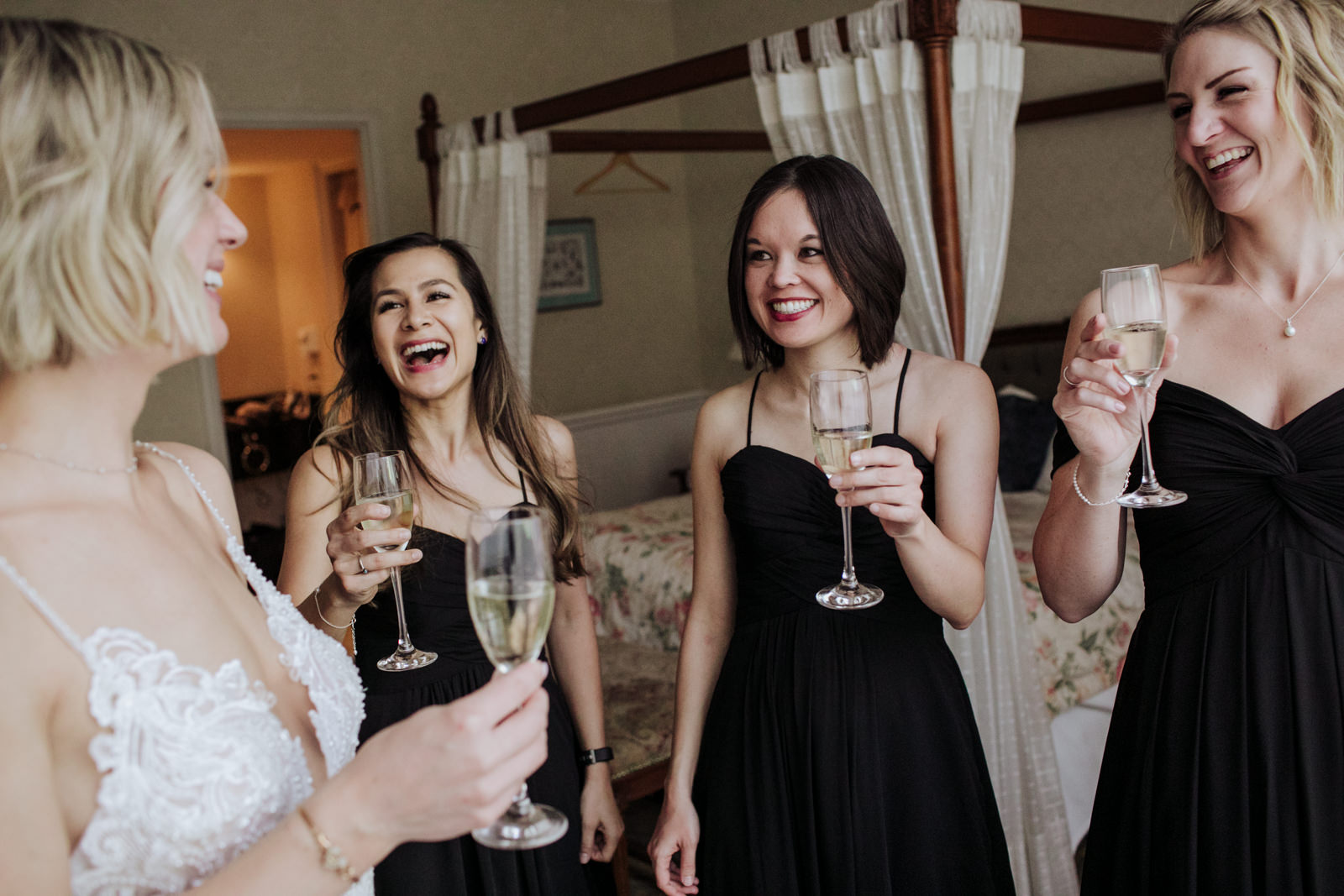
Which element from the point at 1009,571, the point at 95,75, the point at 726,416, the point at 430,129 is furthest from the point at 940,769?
the point at 430,129

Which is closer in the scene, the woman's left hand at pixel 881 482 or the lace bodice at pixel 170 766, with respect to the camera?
the lace bodice at pixel 170 766

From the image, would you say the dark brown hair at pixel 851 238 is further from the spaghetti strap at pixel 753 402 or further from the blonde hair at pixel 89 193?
the blonde hair at pixel 89 193

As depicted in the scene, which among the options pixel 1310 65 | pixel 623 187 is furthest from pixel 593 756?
pixel 623 187

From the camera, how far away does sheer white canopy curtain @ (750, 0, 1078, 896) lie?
2734 mm

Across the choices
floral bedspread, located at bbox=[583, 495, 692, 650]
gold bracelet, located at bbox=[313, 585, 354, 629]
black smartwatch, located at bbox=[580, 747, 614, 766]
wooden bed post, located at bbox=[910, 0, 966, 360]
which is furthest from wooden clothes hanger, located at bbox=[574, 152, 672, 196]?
gold bracelet, located at bbox=[313, 585, 354, 629]

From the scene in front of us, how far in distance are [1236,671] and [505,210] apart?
3.80m

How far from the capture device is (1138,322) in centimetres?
142

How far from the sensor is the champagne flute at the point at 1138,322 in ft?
4.65

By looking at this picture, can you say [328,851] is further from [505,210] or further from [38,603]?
[505,210]

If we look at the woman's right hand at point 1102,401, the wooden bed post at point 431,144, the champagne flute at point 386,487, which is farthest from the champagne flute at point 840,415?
the wooden bed post at point 431,144

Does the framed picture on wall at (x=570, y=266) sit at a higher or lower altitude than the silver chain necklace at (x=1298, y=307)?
higher

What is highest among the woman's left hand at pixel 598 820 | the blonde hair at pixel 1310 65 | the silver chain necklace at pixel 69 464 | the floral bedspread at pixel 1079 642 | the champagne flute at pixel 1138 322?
the blonde hair at pixel 1310 65

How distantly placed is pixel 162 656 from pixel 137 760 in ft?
0.31

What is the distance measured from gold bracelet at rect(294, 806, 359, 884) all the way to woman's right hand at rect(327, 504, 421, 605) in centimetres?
59
